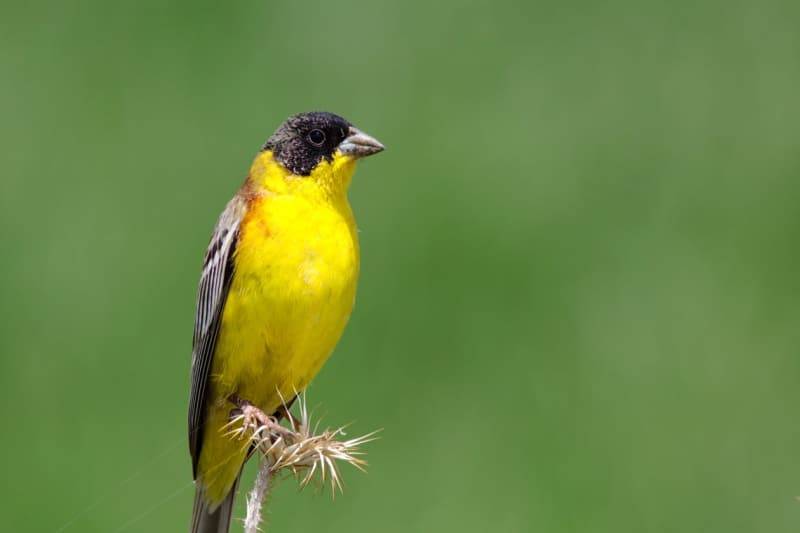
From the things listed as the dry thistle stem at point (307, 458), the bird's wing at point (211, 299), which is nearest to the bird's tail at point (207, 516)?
the bird's wing at point (211, 299)

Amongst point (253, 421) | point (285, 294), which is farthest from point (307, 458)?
point (285, 294)

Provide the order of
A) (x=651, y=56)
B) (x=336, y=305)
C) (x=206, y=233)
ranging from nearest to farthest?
(x=336, y=305)
(x=206, y=233)
(x=651, y=56)

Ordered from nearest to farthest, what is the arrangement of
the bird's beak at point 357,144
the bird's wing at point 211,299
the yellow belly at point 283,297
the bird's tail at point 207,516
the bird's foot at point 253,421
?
the bird's foot at point 253,421
the yellow belly at point 283,297
the bird's wing at point 211,299
the bird's beak at point 357,144
the bird's tail at point 207,516

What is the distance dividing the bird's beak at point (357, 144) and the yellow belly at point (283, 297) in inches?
7.5

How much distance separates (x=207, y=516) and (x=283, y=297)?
910 mm

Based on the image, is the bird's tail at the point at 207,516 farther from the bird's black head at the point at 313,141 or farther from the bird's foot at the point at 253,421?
the bird's black head at the point at 313,141

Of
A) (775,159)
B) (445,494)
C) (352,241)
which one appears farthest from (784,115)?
(352,241)

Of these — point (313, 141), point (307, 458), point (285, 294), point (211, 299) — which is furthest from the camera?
point (313, 141)

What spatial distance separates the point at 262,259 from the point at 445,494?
222cm

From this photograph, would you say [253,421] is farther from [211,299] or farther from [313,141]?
[313,141]

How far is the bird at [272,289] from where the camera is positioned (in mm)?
4473

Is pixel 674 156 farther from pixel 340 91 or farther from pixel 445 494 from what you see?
pixel 445 494

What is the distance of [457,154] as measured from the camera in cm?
816

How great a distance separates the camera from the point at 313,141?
4820 millimetres
